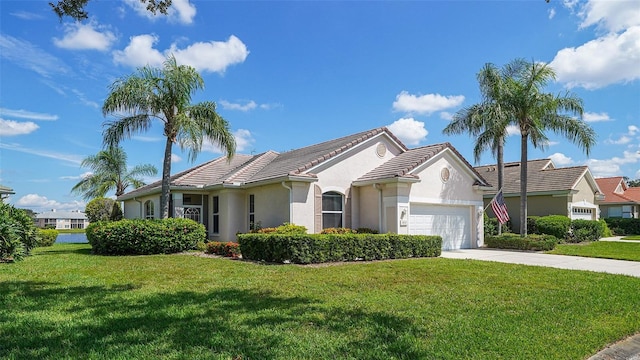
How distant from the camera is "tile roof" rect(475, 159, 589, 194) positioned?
27562 mm

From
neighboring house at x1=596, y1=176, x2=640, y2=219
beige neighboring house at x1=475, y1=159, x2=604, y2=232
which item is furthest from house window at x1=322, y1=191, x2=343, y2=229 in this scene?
neighboring house at x1=596, y1=176, x2=640, y2=219

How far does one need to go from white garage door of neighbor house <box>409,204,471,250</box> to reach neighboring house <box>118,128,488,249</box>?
44 millimetres

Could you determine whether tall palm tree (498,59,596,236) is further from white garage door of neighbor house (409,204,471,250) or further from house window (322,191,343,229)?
house window (322,191,343,229)

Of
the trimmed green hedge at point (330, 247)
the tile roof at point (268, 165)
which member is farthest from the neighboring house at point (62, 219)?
the trimmed green hedge at point (330, 247)

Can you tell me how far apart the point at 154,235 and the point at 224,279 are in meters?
8.06

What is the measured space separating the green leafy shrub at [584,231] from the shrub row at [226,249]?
19.6m

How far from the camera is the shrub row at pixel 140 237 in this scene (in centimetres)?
1653

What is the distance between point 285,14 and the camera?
1476 centimetres

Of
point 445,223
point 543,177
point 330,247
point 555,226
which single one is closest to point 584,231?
point 555,226

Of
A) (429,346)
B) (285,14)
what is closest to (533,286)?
(429,346)

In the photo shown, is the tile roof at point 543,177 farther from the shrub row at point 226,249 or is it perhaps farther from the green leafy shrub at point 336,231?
the shrub row at point 226,249

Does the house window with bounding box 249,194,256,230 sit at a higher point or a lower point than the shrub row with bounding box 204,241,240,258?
higher

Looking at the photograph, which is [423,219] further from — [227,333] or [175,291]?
[227,333]

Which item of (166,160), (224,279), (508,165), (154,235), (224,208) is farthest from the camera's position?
(508,165)
